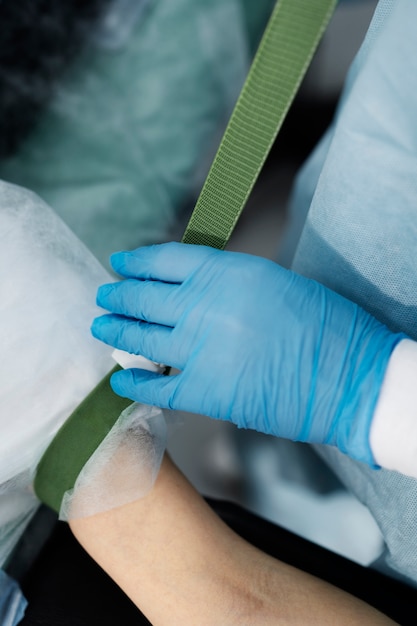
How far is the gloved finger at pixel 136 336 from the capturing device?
669 mm

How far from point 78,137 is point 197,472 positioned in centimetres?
76

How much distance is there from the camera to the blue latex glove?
0.66 metres

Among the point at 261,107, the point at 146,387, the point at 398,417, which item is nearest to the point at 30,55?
the point at 261,107

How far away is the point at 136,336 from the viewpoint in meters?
0.68

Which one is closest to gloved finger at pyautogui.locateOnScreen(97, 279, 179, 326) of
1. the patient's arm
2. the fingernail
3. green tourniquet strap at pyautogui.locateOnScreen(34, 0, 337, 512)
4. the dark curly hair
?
the fingernail

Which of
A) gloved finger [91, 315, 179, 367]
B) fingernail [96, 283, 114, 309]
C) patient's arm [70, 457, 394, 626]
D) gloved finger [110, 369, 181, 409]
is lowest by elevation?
patient's arm [70, 457, 394, 626]

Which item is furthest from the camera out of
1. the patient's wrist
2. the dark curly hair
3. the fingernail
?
the dark curly hair

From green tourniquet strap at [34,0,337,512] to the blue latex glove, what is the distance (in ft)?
0.18

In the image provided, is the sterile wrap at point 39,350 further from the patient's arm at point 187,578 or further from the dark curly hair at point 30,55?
the dark curly hair at point 30,55

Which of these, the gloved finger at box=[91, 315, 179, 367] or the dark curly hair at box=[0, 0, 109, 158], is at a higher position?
the dark curly hair at box=[0, 0, 109, 158]

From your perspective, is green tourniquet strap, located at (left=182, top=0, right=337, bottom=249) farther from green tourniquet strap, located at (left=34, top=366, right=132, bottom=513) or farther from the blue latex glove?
green tourniquet strap, located at (left=34, top=366, right=132, bottom=513)

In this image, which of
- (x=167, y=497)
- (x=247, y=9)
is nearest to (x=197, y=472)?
(x=167, y=497)

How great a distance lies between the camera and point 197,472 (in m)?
1.21

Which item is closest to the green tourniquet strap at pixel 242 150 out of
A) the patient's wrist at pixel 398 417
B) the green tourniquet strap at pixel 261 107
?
the green tourniquet strap at pixel 261 107
